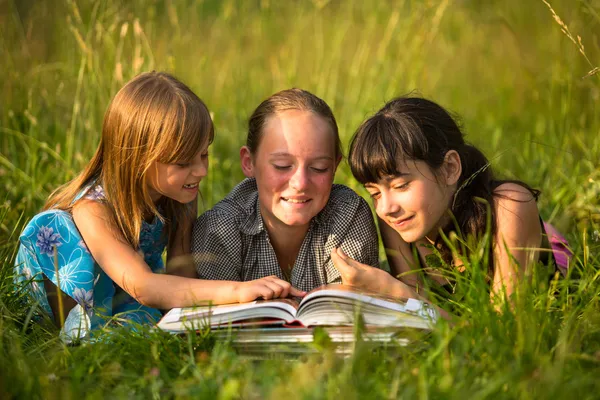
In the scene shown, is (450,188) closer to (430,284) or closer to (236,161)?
(430,284)

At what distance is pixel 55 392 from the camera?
1755 mm

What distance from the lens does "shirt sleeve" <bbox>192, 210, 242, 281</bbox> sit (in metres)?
2.79

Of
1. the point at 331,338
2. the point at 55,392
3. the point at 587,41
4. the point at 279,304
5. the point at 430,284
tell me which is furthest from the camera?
the point at 587,41

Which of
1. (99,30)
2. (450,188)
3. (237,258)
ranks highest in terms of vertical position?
(99,30)

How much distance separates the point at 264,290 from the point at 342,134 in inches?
86.7

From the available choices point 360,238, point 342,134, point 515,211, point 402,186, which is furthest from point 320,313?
point 342,134

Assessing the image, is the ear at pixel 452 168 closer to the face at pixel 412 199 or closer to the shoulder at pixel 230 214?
the face at pixel 412 199

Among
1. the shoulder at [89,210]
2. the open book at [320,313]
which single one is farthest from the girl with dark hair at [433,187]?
the shoulder at [89,210]

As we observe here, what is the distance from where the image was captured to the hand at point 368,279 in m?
2.37

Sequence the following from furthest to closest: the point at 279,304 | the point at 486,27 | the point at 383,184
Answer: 1. the point at 486,27
2. the point at 383,184
3. the point at 279,304

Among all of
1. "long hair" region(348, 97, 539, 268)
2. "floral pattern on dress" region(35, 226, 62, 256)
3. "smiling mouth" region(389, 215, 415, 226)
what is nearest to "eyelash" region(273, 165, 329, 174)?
"long hair" region(348, 97, 539, 268)

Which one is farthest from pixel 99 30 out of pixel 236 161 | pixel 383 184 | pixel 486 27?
pixel 486 27

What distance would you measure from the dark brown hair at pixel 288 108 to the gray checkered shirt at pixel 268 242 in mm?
232

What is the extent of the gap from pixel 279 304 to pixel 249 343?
150 millimetres
